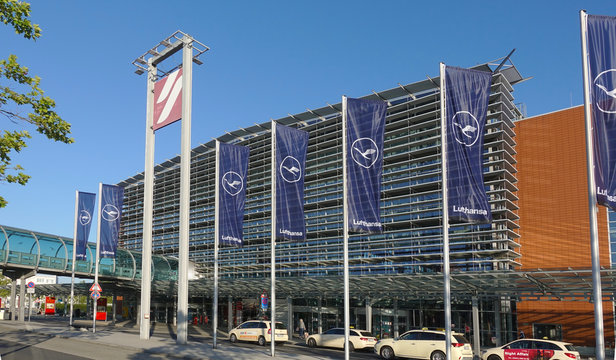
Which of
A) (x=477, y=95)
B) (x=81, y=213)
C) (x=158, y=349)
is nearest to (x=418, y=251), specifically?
(x=158, y=349)

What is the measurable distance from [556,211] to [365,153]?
21.6 metres

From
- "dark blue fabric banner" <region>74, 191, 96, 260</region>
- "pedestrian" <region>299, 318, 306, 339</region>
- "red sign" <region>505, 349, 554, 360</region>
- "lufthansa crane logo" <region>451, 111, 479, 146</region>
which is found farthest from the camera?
"pedestrian" <region>299, 318, 306, 339</region>

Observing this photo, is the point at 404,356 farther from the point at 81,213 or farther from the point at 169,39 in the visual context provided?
the point at 81,213

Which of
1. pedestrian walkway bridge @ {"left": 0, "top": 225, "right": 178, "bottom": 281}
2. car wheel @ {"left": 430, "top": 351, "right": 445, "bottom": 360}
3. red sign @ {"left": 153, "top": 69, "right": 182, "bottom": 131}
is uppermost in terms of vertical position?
red sign @ {"left": 153, "top": 69, "right": 182, "bottom": 131}

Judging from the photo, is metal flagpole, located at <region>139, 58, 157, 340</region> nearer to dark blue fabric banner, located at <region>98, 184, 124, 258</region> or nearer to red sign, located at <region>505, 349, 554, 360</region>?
dark blue fabric banner, located at <region>98, 184, 124, 258</region>

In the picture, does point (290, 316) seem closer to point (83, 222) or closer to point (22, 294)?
point (83, 222)

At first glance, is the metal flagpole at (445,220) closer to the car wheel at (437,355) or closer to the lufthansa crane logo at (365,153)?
the lufthansa crane logo at (365,153)

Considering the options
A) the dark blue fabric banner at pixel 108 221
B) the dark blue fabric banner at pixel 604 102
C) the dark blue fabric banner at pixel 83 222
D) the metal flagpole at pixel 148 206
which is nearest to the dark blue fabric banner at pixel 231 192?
the metal flagpole at pixel 148 206

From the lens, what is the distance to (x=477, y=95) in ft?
59.5

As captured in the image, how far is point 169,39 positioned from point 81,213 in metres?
16.1

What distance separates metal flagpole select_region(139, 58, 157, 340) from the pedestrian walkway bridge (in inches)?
532

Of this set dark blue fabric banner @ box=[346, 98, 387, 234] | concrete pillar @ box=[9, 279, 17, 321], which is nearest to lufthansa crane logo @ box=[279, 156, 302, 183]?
dark blue fabric banner @ box=[346, 98, 387, 234]

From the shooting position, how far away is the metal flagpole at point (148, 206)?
33.5 meters

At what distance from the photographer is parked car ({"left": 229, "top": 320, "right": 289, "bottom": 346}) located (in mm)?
34031
